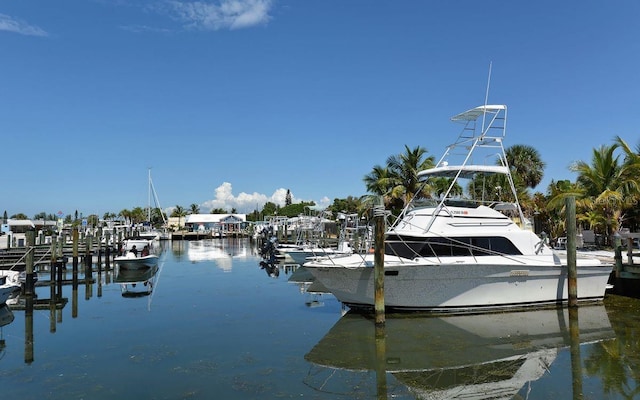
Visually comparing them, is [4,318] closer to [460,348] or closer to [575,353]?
[460,348]

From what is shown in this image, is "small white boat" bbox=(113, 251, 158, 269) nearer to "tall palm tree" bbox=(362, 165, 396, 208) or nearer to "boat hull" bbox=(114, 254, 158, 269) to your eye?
"boat hull" bbox=(114, 254, 158, 269)

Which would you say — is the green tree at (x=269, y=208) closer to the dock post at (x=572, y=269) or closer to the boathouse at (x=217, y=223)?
the boathouse at (x=217, y=223)

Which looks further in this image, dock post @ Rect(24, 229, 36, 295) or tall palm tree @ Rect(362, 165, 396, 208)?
tall palm tree @ Rect(362, 165, 396, 208)

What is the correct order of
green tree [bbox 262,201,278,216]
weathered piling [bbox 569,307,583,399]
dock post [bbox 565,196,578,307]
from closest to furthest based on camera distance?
weathered piling [bbox 569,307,583,399]
dock post [bbox 565,196,578,307]
green tree [bbox 262,201,278,216]

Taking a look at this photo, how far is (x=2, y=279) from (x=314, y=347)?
11.9 meters

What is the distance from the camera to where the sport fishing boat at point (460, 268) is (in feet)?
46.8

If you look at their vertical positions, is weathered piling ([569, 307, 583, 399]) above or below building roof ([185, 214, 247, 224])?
below

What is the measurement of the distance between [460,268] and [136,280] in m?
18.5

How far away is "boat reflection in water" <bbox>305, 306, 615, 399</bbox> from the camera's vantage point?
9.21m

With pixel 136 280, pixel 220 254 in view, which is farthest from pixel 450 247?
pixel 220 254

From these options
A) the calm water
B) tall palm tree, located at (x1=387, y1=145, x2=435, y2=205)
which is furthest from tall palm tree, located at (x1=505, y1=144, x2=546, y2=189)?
the calm water

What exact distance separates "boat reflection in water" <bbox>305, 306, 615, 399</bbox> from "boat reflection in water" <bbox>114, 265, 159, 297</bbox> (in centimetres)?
1134

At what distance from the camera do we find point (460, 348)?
1132cm

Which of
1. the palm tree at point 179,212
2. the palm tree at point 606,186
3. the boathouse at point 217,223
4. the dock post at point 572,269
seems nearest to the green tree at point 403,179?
the palm tree at point 606,186
